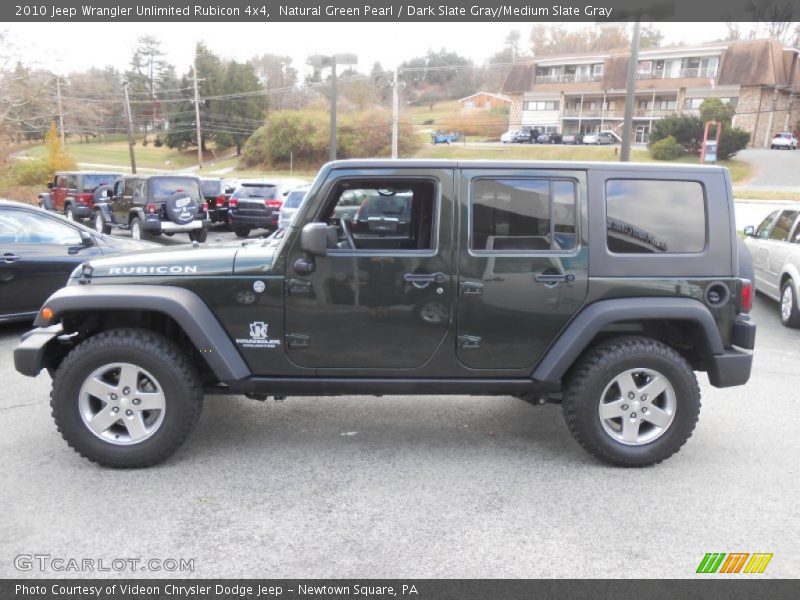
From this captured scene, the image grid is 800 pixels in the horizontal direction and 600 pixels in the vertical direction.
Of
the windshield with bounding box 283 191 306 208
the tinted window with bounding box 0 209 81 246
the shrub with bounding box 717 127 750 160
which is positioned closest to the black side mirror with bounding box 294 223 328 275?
the tinted window with bounding box 0 209 81 246

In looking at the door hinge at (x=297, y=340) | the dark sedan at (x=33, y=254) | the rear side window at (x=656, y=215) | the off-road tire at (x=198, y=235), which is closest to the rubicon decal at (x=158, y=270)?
the door hinge at (x=297, y=340)

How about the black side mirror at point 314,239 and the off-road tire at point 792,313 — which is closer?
the black side mirror at point 314,239

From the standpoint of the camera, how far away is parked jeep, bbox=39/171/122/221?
19.8 m

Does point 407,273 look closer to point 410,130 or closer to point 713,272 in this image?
point 713,272

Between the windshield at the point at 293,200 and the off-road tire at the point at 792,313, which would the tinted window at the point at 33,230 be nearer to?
the windshield at the point at 293,200

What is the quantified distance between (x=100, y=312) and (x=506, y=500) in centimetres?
280

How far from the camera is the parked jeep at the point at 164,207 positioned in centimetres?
1516

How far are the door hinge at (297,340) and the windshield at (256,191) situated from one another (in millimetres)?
14527

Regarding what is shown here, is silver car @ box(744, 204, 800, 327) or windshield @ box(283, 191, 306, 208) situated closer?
silver car @ box(744, 204, 800, 327)

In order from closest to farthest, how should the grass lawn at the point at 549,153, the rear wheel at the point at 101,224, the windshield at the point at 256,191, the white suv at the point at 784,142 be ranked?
the windshield at the point at 256,191 < the rear wheel at the point at 101,224 < the grass lawn at the point at 549,153 < the white suv at the point at 784,142

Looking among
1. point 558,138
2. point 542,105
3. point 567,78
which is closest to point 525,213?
point 558,138

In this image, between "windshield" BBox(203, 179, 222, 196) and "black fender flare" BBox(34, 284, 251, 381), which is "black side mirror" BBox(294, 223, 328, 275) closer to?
"black fender flare" BBox(34, 284, 251, 381)

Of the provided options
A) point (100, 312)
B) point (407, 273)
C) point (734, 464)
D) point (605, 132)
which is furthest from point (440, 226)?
point (605, 132)

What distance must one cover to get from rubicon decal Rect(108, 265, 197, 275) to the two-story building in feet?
180
